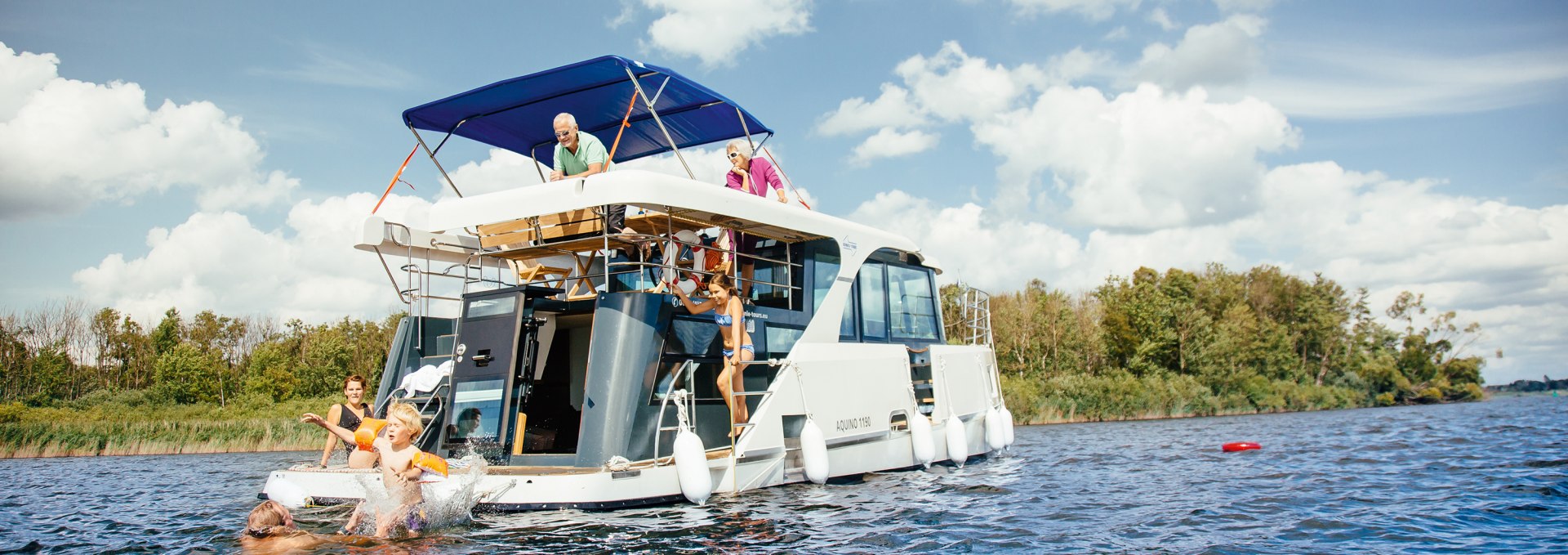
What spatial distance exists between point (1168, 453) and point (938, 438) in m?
5.92

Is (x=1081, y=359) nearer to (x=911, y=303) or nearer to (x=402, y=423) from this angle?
(x=911, y=303)

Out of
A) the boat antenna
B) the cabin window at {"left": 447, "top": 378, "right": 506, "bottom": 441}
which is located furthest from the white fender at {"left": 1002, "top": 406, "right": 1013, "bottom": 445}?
the cabin window at {"left": 447, "top": 378, "right": 506, "bottom": 441}

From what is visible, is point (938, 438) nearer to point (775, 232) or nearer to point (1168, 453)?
point (775, 232)

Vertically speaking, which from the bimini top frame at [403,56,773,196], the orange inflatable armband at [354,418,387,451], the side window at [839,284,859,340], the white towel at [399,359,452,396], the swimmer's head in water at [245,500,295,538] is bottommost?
the swimmer's head in water at [245,500,295,538]

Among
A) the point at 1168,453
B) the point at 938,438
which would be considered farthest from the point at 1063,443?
the point at 938,438

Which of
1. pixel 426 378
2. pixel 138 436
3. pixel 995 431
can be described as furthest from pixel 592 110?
pixel 138 436

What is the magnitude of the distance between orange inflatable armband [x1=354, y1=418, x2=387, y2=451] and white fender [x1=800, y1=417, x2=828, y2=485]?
371 cm

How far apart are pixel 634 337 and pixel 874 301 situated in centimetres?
405

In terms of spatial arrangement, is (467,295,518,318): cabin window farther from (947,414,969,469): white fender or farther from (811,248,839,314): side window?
(947,414,969,469): white fender

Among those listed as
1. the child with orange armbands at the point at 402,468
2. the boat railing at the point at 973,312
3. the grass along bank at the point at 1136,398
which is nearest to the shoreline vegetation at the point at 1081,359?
the grass along bank at the point at 1136,398

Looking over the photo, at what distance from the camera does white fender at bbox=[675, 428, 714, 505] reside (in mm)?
7703

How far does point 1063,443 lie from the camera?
19172 mm

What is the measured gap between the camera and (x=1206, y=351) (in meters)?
44.4

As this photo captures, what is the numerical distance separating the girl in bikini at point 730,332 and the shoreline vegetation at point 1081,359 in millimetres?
24268
